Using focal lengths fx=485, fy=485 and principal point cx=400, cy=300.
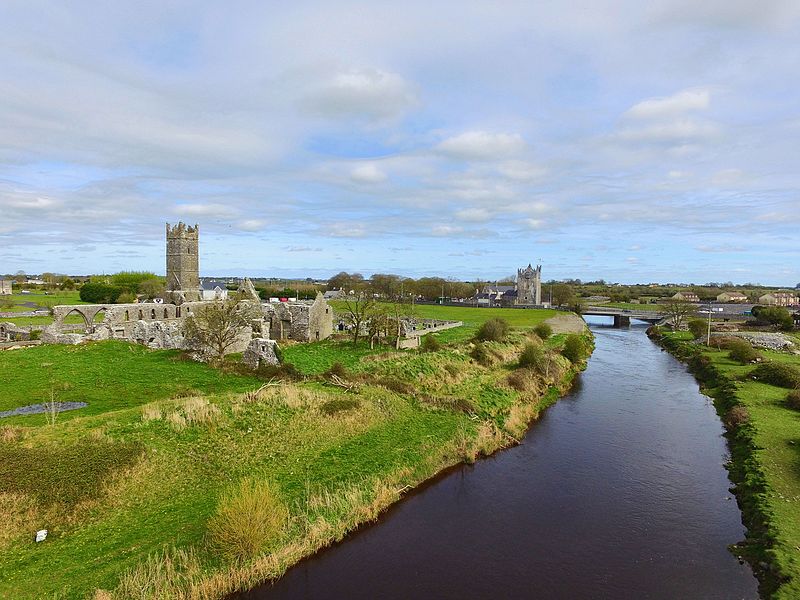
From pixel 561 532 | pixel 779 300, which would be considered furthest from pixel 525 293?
pixel 561 532

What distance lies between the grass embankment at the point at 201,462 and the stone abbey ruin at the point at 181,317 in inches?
185

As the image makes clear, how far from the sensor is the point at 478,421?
26.1m

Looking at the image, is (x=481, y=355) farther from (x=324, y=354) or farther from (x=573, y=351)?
(x=573, y=351)

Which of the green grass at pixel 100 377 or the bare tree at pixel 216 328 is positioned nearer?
the green grass at pixel 100 377

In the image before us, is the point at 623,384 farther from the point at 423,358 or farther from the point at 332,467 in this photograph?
the point at 332,467

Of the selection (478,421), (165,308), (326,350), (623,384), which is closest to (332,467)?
(478,421)

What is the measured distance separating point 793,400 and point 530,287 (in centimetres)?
10819

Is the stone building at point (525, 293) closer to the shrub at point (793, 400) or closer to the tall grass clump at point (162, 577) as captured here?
the shrub at point (793, 400)

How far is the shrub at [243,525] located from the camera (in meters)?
13.0

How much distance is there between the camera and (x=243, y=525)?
42.9 feet

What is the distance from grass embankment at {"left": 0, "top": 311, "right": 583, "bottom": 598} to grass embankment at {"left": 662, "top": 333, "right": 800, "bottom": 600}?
10.6 metres

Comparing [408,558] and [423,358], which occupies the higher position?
[423,358]

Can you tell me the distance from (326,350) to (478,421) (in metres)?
16.4

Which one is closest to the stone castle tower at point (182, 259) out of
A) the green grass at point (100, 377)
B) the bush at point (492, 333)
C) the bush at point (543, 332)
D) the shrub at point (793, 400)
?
the green grass at point (100, 377)
